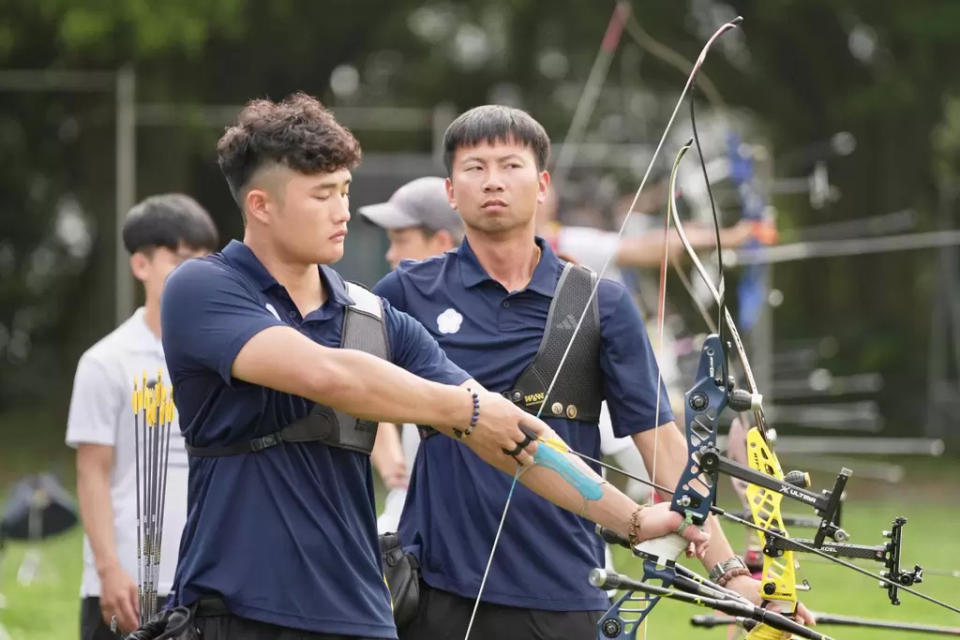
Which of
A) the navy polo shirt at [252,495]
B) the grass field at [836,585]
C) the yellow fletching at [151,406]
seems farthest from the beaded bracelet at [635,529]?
→ the grass field at [836,585]

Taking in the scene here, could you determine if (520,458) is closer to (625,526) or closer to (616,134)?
(625,526)

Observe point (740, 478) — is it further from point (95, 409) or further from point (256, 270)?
point (95, 409)

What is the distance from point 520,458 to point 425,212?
201 centimetres

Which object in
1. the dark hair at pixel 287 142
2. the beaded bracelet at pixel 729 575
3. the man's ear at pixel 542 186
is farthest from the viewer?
the man's ear at pixel 542 186

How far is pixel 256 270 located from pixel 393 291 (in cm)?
103

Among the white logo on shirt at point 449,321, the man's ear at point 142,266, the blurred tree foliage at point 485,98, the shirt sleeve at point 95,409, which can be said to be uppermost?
the blurred tree foliage at point 485,98

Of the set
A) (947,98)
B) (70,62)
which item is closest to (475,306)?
(70,62)

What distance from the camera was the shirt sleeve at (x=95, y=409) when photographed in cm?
506

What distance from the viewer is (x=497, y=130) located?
4.39 metres

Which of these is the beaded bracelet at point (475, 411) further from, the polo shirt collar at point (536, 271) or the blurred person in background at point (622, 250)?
the blurred person in background at point (622, 250)

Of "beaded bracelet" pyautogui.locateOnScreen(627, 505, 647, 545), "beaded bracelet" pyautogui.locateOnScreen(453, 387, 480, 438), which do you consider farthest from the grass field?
"beaded bracelet" pyautogui.locateOnScreen(453, 387, 480, 438)

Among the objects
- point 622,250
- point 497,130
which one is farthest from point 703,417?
point 622,250

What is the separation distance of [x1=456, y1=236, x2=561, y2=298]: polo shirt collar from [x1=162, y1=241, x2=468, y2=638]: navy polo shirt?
1037mm

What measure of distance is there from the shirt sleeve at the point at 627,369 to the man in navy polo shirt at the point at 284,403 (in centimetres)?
78
